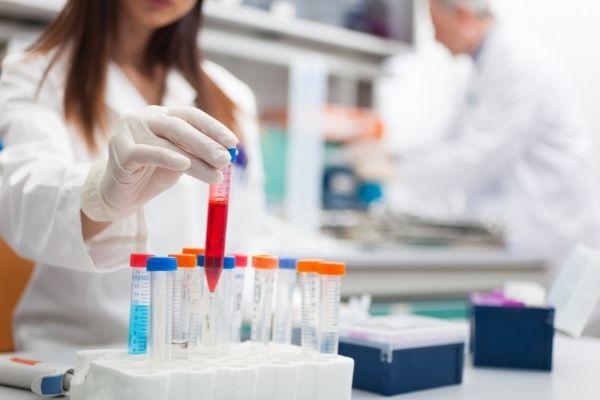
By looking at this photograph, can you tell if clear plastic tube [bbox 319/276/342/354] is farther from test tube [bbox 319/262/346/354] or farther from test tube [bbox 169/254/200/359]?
test tube [bbox 169/254/200/359]

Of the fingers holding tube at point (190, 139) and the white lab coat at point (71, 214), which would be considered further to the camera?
the white lab coat at point (71, 214)

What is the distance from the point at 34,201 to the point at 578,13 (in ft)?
12.0

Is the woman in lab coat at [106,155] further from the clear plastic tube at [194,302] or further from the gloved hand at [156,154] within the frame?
the clear plastic tube at [194,302]

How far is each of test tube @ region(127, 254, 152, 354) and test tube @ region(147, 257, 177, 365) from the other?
0.02 m

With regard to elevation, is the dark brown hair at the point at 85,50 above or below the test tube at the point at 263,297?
Result: above

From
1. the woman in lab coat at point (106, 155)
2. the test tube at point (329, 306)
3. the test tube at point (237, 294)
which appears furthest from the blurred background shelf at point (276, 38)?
the test tube at point (329, 306)

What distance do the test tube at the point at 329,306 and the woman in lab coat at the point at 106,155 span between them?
0.69 feet

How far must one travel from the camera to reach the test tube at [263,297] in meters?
1.05

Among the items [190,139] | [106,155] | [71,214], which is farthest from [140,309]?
[106,155]

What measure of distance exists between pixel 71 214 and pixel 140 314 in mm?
366

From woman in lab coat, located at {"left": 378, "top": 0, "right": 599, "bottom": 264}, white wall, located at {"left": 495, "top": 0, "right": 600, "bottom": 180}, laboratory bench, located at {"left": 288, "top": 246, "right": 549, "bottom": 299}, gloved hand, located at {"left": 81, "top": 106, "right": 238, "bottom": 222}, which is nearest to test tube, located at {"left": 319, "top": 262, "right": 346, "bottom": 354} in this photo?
gloved hand, located at {"left": 81, "top": 106, "right": 238, "bottom": 222}

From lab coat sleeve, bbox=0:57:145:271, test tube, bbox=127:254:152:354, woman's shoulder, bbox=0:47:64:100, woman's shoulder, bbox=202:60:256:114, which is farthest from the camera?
woman's shoulder, bbox=202:60:256:114

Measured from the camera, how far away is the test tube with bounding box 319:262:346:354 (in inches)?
40.1

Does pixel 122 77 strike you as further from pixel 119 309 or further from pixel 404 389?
pixel 404 389
